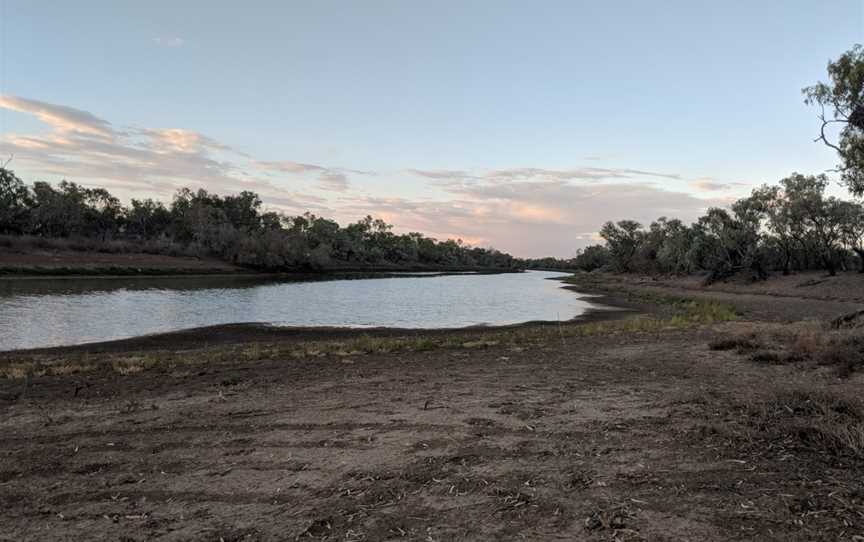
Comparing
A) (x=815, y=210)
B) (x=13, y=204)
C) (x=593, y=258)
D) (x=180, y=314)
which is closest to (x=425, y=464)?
(x=180, y=314)

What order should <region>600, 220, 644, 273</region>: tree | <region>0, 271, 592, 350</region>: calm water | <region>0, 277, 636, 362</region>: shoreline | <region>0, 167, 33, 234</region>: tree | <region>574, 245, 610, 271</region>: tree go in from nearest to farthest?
1. <region>0, 277, 636, 362</region>: shoreline
2. <region>0, 271, 592, 350</region>: calm water
3. <region>0, 167, 33, 234</region>: tree
4. <region>600, 220, 644, 273</region>: tree
5. <region>574, 245, 610, 271</region>: tree

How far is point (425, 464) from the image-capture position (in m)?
5.29

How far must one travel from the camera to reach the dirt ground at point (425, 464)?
3.99 meters

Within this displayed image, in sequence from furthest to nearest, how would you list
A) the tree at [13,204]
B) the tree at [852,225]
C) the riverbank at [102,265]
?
1. the tree at [13,204]
2. the riverbank at [102,265]
3. the tree at [852,225]

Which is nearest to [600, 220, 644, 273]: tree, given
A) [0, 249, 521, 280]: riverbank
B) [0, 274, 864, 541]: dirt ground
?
[0, 249, 521, 280]: riverbank

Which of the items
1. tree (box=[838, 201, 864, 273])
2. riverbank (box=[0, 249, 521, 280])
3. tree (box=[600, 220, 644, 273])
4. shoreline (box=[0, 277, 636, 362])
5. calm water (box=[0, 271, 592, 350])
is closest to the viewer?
shoreline (box=[0, 277, 636, 362])

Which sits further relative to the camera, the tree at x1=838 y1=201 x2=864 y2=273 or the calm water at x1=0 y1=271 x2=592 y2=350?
the tree at x1=838 y1=201 x2=864 y2=273

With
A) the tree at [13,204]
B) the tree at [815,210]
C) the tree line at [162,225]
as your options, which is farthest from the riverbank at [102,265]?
the tree at [815,210]

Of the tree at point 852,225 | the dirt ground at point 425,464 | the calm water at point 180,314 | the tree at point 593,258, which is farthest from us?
the tree at point 593,258

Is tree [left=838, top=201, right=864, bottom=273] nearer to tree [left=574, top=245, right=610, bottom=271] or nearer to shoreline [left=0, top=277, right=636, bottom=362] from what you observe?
shoreline [left=0, top=277, right=636, bottom=362]

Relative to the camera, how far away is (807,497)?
4148 millimetres

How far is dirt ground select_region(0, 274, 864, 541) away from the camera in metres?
3.99

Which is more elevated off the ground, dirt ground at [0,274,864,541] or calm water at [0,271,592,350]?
dirt ground at [0,274,864,541]

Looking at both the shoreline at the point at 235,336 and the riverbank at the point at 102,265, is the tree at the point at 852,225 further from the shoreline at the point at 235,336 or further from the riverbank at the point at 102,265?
the riverbank at the point at 102,265
